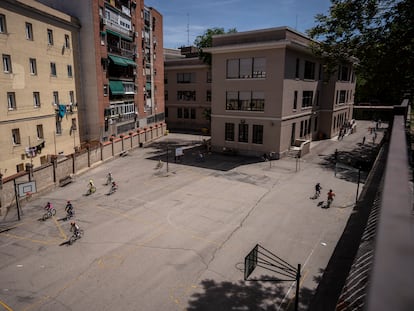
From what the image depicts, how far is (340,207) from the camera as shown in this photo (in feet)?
73.4

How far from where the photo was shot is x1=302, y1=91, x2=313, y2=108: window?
135ft

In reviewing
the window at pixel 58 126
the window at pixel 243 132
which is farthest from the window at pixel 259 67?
the window at pixel 58 126

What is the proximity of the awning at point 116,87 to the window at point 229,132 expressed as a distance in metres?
16.5

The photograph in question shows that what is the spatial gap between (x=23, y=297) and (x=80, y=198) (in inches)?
481

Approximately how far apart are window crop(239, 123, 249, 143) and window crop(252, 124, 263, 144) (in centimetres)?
95

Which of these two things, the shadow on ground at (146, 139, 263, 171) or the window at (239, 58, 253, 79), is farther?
the window at (239, 58, 253, 79)

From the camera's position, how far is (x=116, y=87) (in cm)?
4331

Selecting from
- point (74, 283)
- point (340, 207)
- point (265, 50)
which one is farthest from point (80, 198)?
point (265, 50)

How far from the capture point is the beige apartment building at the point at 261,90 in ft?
114

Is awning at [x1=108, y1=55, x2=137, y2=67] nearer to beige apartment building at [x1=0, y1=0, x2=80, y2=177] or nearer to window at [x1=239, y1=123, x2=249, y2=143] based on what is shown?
beige apartment building at [x1=0, y1=0, x2=80, y2=177]

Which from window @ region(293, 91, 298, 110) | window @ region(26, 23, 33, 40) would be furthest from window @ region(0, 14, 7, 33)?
window @ region(293, 91, 298, 110)

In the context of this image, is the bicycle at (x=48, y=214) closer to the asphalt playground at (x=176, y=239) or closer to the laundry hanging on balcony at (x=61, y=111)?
the asphalt playground at (x=176, y=239)

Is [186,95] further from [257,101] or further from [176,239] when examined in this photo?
[176,239]

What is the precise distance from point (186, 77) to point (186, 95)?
3.74 m
